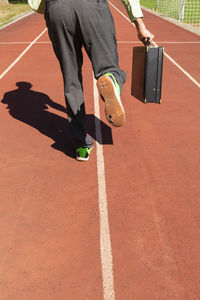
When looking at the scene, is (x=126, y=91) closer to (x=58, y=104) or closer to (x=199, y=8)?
(x=58, y=104)

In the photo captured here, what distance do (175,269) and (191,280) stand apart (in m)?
0.13

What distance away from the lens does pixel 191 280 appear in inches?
90.5

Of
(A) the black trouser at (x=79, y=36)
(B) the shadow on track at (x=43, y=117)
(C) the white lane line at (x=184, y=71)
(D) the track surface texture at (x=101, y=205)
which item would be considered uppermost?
(A) the black trouser at (x=79, y=36)

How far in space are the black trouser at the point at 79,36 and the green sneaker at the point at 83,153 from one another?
0.53m

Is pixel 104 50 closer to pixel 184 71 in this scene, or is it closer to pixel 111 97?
pixel 111 97

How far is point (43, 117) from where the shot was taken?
5074mm

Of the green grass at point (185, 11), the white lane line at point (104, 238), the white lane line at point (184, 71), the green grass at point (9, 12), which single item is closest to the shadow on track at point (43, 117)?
the white lane line at point (104, 238)

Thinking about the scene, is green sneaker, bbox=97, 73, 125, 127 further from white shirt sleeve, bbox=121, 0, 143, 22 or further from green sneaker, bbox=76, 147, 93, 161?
green sneaker, bbox=76, 147, 93, 161

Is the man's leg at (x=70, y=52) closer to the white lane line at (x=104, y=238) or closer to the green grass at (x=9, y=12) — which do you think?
the white lane line at (x=104, y=238)

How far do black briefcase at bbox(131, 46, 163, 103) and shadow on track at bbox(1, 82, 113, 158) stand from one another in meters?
0.87

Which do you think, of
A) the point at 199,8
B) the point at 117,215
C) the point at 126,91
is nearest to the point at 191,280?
the point at 117,215

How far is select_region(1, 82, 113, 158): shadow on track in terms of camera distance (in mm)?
4340

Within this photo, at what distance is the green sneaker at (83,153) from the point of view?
375 centimetres

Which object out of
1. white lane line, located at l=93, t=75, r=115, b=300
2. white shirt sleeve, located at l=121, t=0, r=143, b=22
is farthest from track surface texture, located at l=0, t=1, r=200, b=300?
white shirt sleeve, located at l=121, t=0, r=143, b=22
